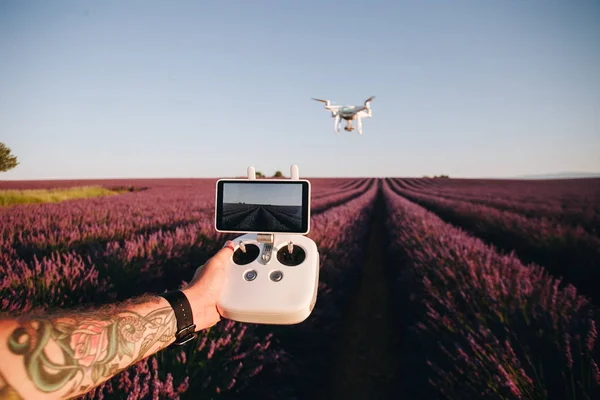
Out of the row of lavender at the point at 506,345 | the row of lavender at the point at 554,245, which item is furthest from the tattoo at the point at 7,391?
the row of lavender at the point at 554,245

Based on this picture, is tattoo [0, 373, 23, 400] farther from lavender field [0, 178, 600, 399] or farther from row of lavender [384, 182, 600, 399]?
row of lavender [384, 182, 600, 399]

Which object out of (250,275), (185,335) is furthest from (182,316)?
(250,275)

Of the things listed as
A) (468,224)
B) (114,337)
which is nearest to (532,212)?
(468,224)

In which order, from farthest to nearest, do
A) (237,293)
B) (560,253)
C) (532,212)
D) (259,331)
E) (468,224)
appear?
(532,212), (468,224), (560,253), (259,331), (237,293)

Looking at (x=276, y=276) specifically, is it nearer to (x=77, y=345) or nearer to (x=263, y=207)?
(x=263, y=207)

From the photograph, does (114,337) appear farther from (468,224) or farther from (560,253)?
(468,224)
